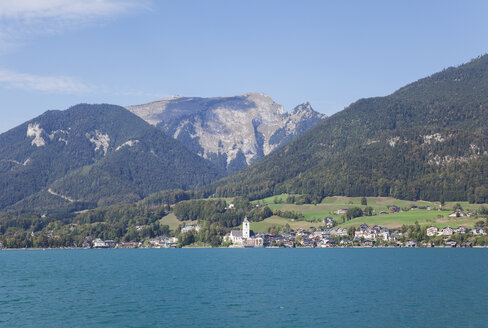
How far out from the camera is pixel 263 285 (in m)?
94.5

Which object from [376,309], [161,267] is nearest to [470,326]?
[376,309]

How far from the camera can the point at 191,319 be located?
64.8m

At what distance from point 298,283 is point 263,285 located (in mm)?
6569

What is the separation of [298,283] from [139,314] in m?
36.4

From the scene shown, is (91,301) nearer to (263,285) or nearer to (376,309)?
(263,285)

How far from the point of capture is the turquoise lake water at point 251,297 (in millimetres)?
64062

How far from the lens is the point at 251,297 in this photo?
80.8m

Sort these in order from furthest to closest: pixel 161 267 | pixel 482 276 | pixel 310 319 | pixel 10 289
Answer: pixel 161 267
pixel 482 276
pixel 10 289
pixel 310 319

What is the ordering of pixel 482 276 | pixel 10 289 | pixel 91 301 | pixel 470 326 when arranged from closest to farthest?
pixel 470 326 → pixel 91 301 → pixel 10 289 → pixel 482 276

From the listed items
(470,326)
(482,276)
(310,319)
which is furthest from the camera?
(482,276)

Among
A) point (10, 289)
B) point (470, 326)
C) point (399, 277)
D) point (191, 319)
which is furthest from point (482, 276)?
point (10, 289)

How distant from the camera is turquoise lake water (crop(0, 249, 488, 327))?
64.1 metres

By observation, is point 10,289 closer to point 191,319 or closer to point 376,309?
point 191,319

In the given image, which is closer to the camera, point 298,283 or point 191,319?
point 191,319
